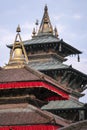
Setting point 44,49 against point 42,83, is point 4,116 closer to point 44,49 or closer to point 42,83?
point 42,83

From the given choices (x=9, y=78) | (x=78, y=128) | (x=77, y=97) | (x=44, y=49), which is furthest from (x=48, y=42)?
(x=78, y=128)

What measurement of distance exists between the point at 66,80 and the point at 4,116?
83.0 ft

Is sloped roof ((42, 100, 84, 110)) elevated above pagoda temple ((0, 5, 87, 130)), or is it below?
below

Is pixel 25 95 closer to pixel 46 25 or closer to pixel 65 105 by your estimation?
pixel 65 105

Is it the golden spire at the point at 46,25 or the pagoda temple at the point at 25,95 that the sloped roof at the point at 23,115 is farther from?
the golden spire at the point at 46,25

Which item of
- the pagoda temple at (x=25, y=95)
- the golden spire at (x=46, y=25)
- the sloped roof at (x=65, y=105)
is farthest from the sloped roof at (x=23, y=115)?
the golden spire at (x=46, y=25)

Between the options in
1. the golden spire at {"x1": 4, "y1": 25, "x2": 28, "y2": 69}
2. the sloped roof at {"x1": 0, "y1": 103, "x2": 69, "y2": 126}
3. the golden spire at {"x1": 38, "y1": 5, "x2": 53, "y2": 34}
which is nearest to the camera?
the sloped roof at {"x1": 0, "y1": 103, "x2": 69, "y2": 126}

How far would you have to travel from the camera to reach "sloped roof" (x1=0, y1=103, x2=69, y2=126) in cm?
1991

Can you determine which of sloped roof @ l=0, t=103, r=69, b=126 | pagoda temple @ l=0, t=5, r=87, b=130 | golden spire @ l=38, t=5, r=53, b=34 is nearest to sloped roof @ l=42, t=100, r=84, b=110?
golden spire @ l=38, t=5, r=53, b=34

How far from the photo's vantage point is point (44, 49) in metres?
47.9

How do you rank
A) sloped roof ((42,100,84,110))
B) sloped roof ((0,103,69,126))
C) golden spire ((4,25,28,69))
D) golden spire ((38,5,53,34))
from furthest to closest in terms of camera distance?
golden spire ((38,5,53,34)) → sloped roof ((42,100,84,110)) → golden spire ((4,25,28,69)) → sloped roof ((0,103,69,126))

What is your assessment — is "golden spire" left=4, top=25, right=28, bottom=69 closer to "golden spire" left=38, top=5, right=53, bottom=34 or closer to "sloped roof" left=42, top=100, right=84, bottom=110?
"sloped roof" left=42, top=100, right=84, bottom=110

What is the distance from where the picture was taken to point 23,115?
66.9ft

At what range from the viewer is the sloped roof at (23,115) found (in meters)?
19.9
